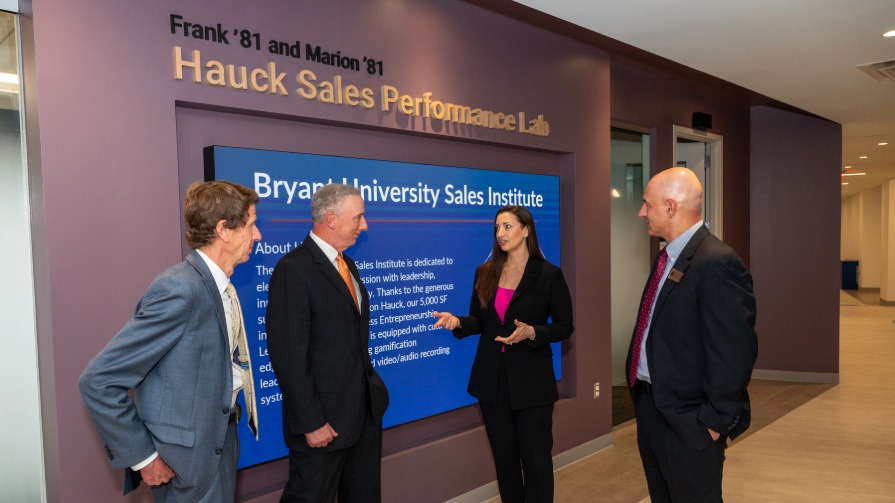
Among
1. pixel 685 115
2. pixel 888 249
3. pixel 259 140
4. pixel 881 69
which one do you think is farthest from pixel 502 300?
pixel 888 249

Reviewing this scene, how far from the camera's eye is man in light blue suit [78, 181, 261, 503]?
1.87 m

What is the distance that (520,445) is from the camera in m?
3.28

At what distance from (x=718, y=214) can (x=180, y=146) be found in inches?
248

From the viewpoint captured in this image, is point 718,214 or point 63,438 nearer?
point 63,438

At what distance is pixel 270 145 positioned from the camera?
3266mm

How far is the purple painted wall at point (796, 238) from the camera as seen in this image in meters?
7.96

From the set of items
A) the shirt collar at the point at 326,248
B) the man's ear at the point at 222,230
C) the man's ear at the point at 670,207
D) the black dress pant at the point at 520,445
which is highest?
the man's ear at the point at 670,207

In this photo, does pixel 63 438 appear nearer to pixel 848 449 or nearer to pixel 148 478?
pixel 148 478

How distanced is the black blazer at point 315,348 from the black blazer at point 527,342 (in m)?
0.71

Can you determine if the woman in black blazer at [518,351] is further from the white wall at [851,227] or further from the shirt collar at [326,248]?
the white wall at [851,227]

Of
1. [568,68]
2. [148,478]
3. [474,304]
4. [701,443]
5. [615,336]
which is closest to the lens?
[148,478]

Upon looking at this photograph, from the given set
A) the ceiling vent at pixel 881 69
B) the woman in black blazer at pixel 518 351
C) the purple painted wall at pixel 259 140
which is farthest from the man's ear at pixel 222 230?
the ceiling vent at pixel 881 69

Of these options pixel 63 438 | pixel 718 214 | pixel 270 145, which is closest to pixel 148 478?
pixel 63 438

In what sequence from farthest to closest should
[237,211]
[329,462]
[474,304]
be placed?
[474,304] → [329,462] → [237,211]
